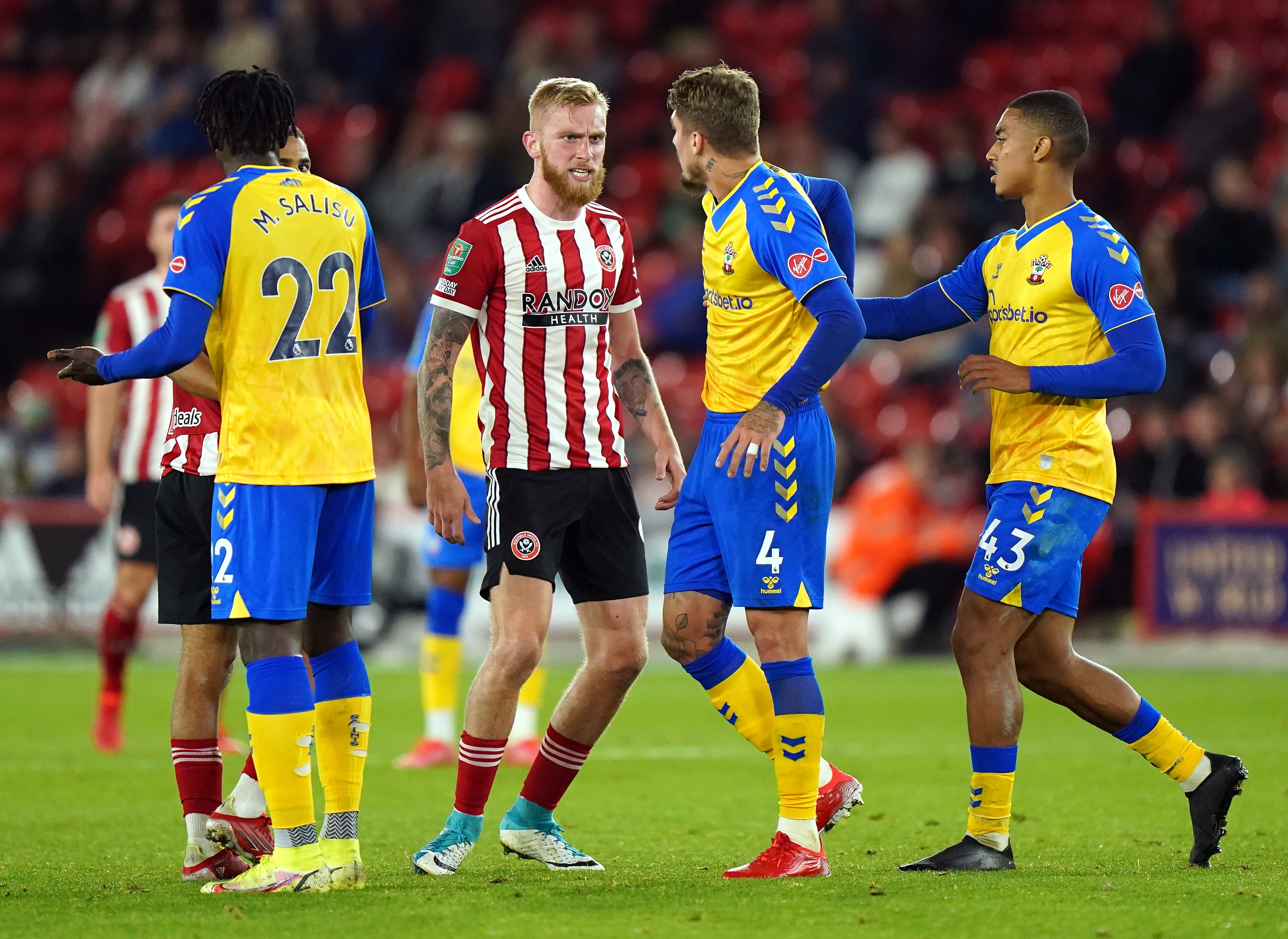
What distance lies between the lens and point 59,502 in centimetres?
1383

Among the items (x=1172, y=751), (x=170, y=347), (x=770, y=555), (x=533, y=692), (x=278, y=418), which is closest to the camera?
(x=170, y=347)

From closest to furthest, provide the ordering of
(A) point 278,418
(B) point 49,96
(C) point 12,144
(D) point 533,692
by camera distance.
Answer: (A) point 278,418, (D) point 533,692, (C) point 12,144, (B) point 49,96

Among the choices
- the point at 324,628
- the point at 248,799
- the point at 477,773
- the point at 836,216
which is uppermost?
the point at 836,216

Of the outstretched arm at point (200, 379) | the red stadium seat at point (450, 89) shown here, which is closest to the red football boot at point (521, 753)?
the outstretched arm at point (200, 379)

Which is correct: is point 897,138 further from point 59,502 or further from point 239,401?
point 239,401

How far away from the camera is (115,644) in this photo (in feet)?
28.7

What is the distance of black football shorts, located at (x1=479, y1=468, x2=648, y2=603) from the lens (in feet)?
17.4

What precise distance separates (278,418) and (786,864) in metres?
1.94

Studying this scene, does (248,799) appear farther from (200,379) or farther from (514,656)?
(200,379)

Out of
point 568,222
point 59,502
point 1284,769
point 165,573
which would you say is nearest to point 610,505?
point 568,222

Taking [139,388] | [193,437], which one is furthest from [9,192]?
[193,437]

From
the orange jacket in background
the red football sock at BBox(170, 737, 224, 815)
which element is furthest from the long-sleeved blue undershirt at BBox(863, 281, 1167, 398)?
the orange jacket in background

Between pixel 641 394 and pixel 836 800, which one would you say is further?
pixel 641 394

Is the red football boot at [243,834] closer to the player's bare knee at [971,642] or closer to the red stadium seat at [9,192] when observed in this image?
the player's bare knee at [971,642]
